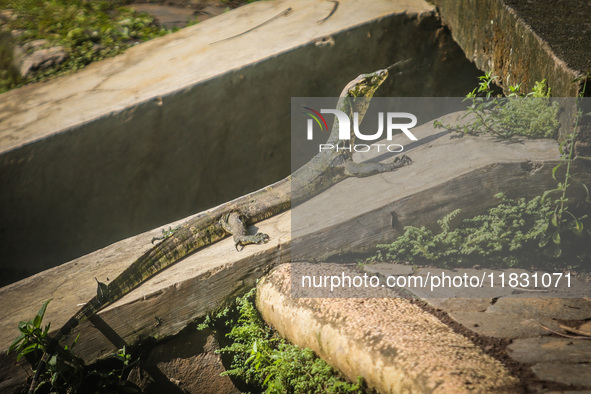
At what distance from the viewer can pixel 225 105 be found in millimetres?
5363

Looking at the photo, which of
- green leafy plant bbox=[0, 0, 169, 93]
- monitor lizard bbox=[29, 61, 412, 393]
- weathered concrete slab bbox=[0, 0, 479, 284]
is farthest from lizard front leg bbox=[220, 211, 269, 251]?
green leafy plant bbox=[0, 0, 169, 93]

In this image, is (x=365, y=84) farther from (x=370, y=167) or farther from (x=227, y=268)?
(x=227, y=268)

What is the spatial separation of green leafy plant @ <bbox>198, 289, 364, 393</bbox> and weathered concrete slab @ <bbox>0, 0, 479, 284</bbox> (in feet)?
6.60

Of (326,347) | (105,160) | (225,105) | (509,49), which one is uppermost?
(509,49)

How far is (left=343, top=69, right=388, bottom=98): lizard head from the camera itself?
187 inches

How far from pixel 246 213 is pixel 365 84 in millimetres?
1629

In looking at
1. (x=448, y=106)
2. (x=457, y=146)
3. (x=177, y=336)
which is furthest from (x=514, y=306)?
Answer: (x=448, y=106)

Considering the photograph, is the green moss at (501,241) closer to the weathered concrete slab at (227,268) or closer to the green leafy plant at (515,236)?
the green leafy plant at (515,236)

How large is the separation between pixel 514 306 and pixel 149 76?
428 centimetres

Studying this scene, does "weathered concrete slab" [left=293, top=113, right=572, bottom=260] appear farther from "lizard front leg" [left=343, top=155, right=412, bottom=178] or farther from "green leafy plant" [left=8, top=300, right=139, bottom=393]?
"green leafy plant" [left=8, top=300, right=139, bottom=393]

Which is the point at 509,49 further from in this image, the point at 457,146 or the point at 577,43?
the point at 457,146

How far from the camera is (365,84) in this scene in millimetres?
4766
